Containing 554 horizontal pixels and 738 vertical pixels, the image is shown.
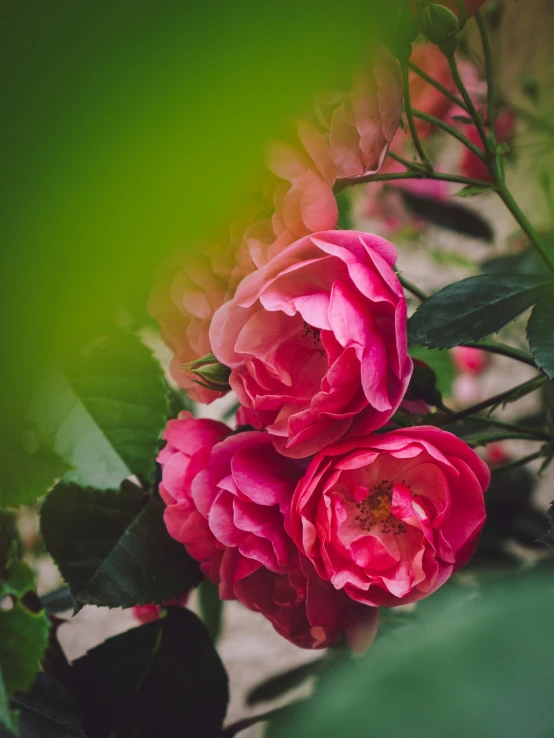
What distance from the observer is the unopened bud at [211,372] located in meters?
0.26

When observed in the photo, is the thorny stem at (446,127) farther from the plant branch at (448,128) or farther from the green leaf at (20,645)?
the green leaf at (20,645)

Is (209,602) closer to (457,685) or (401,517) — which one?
(401,517)

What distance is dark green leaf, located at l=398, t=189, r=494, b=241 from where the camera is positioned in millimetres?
619

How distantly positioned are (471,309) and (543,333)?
4 cm

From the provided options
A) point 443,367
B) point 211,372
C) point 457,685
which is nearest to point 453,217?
point 443,367

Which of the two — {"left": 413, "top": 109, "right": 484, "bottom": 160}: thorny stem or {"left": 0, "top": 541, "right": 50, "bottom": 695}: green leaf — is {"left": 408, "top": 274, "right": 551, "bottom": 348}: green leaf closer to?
{"left": 413, "top": 109, "right": 484, "bottom": 160}: thorny stem

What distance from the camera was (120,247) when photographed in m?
0.05

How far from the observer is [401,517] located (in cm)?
25

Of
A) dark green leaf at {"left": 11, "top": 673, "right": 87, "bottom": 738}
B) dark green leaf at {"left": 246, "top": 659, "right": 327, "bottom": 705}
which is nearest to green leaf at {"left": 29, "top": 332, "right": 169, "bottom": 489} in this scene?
dark green leaf at {"left": 11, "top": 673, "right": 87, "bottom": 738}

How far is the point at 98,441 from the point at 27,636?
78 mm

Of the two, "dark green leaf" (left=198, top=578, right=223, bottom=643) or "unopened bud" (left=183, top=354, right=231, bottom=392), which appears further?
"dark green leaf" (left=198, top=578, right=223, bottom=643)

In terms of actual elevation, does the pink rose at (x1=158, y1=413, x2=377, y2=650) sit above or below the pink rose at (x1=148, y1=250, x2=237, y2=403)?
below

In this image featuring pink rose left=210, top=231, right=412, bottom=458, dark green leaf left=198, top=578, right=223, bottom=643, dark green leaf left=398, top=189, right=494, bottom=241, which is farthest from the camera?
dark green leaf left=398, top=189, right=494, bottom=241

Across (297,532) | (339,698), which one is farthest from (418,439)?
(339,698)
